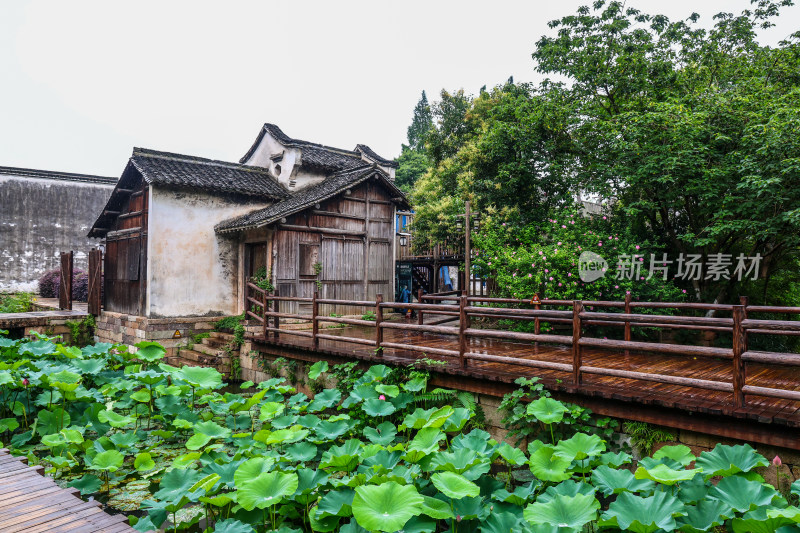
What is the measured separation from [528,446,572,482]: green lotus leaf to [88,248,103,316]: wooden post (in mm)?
12897

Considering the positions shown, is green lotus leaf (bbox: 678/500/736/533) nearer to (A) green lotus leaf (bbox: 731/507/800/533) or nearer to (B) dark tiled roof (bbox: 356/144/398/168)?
(A) green lotus leaf (bbox: 731/507/800/533)

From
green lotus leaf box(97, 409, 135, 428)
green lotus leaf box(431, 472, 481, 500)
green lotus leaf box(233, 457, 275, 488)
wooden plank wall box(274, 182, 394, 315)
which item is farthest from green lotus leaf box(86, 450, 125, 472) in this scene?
wooden plank wall box(274, 182, 394, 315)

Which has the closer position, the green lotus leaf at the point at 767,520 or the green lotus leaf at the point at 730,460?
the green lotus leaf at the point at 767,520

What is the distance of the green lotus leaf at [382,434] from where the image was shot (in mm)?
4664

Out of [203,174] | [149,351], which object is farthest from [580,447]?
[203,174]

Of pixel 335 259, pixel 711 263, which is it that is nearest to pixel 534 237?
pixel 711 263

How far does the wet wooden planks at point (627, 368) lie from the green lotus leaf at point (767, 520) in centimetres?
144

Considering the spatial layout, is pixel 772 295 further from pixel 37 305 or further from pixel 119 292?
pixel 37 305

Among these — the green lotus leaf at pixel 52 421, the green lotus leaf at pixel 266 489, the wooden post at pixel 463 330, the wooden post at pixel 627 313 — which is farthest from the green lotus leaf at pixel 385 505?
the wooden post at pixel 627 313

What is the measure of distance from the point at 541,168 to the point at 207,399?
344 inches

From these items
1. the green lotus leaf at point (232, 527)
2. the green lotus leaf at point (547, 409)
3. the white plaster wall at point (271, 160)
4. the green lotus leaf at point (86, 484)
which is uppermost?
the white plaster wall at point (271, 160)

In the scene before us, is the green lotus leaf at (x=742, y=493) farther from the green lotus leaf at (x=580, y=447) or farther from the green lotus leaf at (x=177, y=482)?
the green lotus leaf at (x=177, y=482)

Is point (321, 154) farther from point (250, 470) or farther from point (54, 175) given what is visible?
point (54, 175)

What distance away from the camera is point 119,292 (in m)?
12.3
